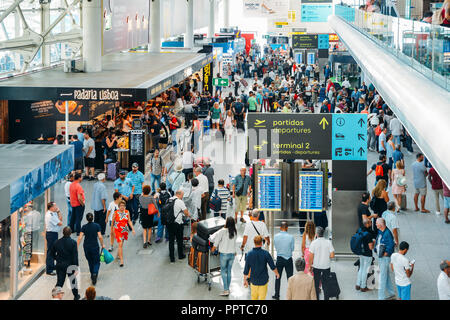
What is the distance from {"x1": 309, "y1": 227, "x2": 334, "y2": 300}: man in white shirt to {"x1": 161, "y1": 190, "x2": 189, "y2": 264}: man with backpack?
271cm

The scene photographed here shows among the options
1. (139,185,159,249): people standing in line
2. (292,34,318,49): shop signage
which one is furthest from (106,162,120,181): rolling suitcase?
(292,34,318,49): shop signage

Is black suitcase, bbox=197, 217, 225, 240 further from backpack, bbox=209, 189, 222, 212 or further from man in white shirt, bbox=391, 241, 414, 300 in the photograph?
man in white shirt, bbox=391, 241, 414, 300

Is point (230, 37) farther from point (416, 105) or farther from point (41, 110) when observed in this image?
point (416, 105)

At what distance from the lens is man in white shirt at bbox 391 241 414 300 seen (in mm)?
8297

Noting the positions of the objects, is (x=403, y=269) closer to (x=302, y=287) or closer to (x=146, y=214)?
(x=302, y=287)

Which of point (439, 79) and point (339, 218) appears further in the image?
point (339, 218)

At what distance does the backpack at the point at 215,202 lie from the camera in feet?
40.5

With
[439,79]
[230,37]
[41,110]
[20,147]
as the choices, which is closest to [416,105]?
[439,79]

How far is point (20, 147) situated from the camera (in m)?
10.8

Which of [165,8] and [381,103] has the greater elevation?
[165,8]

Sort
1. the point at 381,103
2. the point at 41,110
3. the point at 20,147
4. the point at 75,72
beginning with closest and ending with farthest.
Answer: the point at 20,147 < the point at 41,110 < the point at 75,72 < the point at 381,103

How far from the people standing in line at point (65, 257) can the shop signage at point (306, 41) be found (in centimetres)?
3696

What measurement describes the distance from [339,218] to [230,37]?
106 feet
